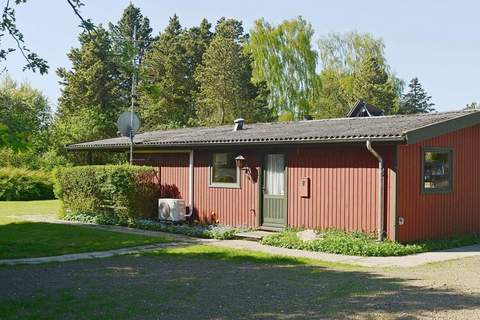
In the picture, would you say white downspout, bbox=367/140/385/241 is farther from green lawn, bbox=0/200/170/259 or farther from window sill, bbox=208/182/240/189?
green lawn, bbox=0/200/170/259

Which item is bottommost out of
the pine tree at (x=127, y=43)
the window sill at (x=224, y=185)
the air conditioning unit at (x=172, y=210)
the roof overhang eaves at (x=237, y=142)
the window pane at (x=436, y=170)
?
the air conditioning unit at (x=172, y=210)

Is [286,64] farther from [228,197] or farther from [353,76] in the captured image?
[228,197]

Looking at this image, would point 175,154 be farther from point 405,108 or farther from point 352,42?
point 405,108

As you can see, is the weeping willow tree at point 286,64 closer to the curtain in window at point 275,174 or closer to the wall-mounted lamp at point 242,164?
the wall-mounted lamp at point 242,164

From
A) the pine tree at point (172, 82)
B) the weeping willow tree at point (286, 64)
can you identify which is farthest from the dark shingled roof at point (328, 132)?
the weeping willow tree at point (286, 64)

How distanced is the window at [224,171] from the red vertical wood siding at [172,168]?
116cm

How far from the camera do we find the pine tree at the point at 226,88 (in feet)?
122

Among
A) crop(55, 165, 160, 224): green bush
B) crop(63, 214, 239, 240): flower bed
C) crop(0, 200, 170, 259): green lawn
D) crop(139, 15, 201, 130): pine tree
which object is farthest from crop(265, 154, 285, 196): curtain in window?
crop(139, 15, 201, 130): pine tree

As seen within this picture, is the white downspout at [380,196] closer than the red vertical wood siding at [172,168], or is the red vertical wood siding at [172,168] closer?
the white downspout at [380,196]

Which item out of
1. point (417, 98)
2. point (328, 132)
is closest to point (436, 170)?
point (328, 132)

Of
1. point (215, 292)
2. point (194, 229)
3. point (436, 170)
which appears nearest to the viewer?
point (215, 292)

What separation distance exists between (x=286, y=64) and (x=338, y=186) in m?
31.2

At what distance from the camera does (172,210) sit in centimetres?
1681

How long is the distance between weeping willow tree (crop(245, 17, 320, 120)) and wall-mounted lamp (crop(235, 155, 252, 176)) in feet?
91.0
